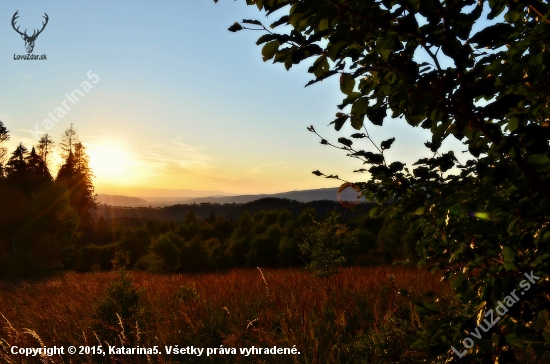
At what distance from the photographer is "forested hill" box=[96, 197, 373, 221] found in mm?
98975

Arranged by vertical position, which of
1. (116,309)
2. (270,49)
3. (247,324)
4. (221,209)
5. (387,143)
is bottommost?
(221,209)

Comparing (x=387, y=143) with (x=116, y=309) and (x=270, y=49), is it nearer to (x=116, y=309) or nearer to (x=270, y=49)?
(x=270, y=49)

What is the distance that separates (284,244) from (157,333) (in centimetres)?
2410

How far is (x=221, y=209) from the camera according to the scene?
16712cm

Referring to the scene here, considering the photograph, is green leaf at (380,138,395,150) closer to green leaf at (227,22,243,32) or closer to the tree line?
green leaf at (227,22,243,32)

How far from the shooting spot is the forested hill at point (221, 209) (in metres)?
99.0

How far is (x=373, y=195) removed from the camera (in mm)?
2010

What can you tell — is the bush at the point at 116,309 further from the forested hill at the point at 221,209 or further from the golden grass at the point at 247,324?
the forested hill at the point at 221,209

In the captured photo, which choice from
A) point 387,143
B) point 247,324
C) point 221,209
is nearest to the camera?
point 387,143

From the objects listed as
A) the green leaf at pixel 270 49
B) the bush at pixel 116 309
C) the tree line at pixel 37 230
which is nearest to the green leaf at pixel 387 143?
the green leaf at pixel 270 49

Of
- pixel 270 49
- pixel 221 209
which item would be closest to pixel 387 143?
pixel 270 49

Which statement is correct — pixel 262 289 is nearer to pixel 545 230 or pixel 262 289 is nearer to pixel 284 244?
pixel 545 230

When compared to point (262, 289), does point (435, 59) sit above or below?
above

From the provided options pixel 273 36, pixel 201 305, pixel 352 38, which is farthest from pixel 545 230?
pixel 201 305
